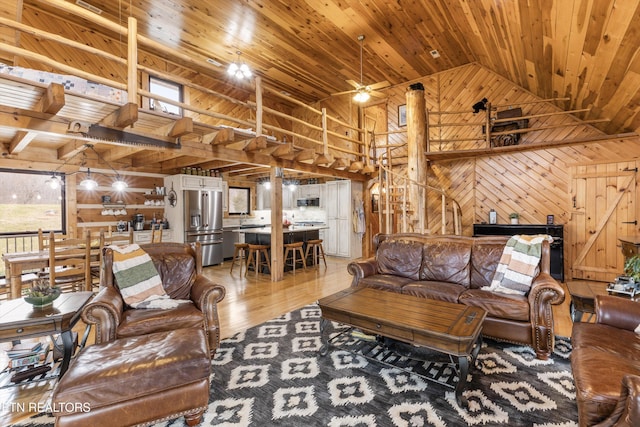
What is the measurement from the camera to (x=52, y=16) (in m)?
4.96

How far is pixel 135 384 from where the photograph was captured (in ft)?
5.29

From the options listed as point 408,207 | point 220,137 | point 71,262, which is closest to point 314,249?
point 408,207

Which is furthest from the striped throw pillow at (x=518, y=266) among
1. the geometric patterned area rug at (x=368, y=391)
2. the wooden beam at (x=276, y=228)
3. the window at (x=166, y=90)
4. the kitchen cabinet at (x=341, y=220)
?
the window at (x=166, y=90)

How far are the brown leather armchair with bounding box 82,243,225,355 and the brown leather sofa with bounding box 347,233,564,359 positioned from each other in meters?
1.79

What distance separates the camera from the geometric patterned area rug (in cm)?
191

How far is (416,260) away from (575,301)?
1586mm

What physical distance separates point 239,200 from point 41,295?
651 cm

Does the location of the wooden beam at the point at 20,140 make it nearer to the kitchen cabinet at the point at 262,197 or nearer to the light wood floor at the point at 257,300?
the light wood floor at the point at 257,300

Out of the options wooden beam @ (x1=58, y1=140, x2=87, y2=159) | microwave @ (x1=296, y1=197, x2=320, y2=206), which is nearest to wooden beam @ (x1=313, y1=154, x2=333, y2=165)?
microwave @ (x1=296, y1=197, x2=320, y2=206)

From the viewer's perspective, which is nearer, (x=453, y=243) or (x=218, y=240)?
(x=453, y=243)

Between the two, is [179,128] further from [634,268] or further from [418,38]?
[634,268]

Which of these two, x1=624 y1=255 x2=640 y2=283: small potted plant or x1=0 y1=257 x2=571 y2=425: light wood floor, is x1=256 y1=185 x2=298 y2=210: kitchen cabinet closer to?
x1=0 y1=257 x2=571 y2=425: light wood floor

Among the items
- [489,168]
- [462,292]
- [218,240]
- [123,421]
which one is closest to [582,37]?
[462,292]

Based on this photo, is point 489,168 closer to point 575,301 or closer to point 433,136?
point 433,136
